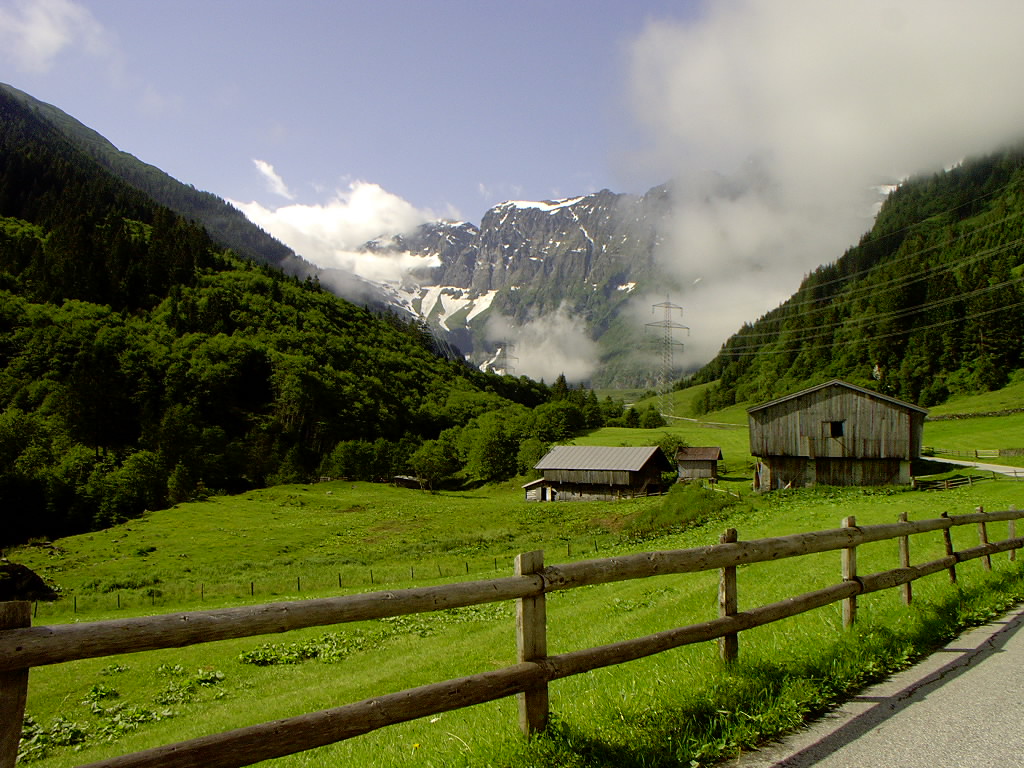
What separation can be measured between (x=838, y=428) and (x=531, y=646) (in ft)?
207

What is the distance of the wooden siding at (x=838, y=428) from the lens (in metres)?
57.2

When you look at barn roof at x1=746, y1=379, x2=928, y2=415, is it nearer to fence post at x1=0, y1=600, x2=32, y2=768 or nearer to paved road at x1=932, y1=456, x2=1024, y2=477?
paved road at x1=932, y1=456, x2=1024, y2=477

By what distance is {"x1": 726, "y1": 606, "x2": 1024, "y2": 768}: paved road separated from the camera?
5496 mm

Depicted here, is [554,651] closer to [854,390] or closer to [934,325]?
[854,390]

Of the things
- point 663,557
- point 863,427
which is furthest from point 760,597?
point 863,427

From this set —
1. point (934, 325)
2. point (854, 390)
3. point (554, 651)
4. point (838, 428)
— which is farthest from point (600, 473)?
point (934, 325)

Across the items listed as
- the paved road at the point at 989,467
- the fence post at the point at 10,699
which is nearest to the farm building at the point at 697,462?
the paved road at the point at 989,467

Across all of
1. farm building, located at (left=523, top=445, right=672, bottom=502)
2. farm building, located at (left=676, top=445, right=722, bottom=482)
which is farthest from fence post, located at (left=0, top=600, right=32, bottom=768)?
farm building, located at (left=676, top=445, right=722, bottom=482)

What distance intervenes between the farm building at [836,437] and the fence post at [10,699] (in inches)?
2531

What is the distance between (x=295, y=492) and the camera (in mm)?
107875

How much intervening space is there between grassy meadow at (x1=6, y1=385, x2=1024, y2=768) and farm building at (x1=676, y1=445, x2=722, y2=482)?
44550 mm

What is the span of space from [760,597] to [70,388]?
158896mm

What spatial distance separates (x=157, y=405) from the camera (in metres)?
148

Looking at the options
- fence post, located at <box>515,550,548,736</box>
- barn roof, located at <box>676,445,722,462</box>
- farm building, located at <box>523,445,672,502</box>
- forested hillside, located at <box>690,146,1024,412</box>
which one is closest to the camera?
fence post, located at <box>515,550,548,736</box>
